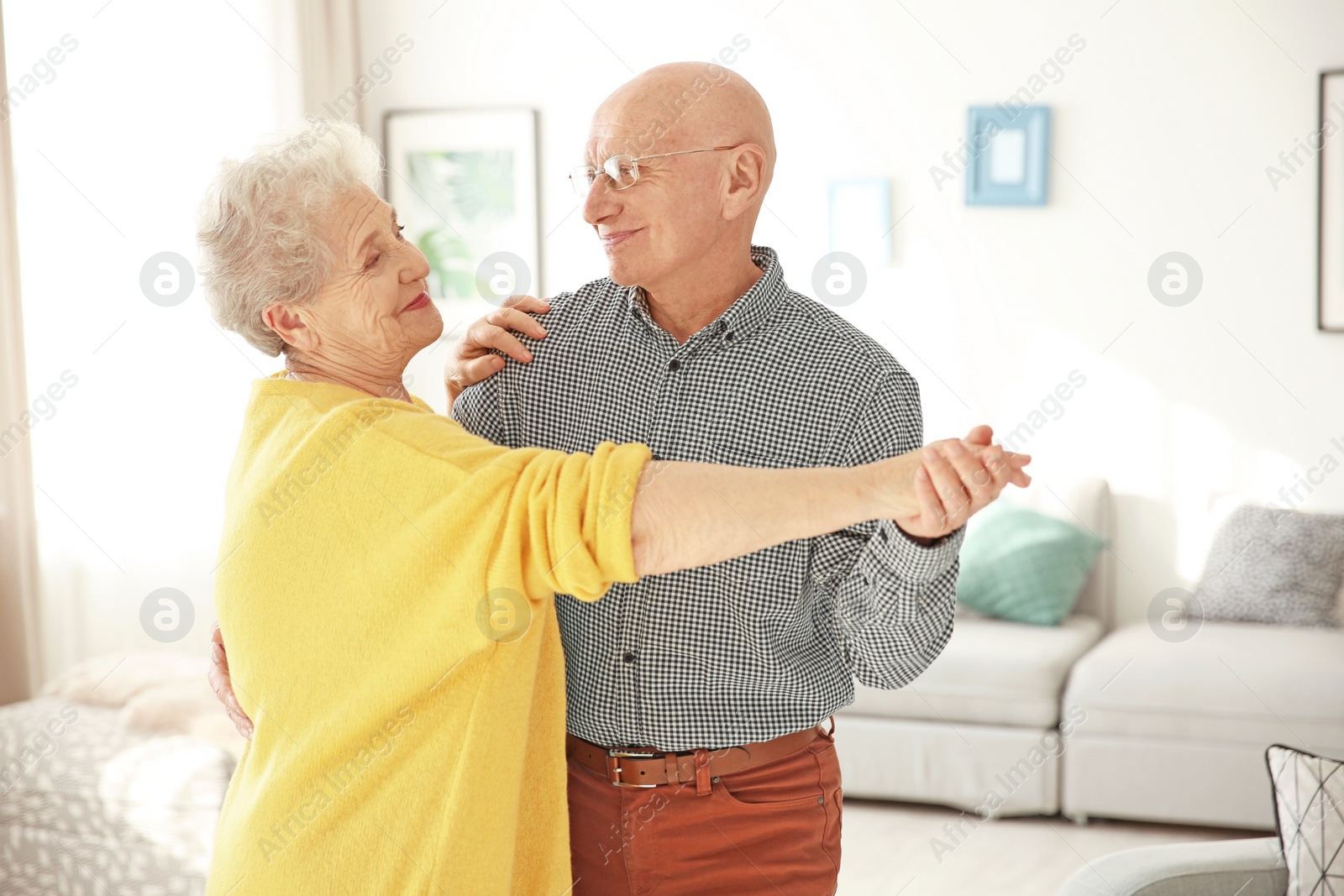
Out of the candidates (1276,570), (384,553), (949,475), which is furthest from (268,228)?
(1276,570)

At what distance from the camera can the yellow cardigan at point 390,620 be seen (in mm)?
1078

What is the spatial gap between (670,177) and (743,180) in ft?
0.37

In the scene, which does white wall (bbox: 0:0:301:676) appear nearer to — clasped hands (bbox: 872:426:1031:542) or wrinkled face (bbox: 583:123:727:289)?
wrinkled face (bbox: 583:123:727:289)

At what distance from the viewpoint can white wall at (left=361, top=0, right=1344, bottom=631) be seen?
13.6 ft

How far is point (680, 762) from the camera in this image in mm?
1504

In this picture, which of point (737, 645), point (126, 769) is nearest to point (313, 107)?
point (126, 769)

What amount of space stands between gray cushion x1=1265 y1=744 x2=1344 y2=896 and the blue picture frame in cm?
274

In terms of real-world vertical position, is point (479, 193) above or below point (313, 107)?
below

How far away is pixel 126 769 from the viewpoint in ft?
8.32

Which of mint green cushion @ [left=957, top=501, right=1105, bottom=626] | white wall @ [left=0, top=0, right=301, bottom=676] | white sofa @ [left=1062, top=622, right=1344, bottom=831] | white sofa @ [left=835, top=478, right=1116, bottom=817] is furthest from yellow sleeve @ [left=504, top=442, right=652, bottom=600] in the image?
mint green cushion @ [left=957, top=501, right=1105, bottom=626]

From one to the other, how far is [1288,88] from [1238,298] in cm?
72

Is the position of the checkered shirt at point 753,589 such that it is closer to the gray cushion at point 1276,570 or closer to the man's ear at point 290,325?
the man's ear at point 290,325

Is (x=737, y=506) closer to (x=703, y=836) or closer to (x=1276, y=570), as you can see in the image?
(x=703, y=836)

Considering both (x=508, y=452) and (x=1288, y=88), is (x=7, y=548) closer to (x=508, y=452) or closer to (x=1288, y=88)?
(x=508, y=452)
